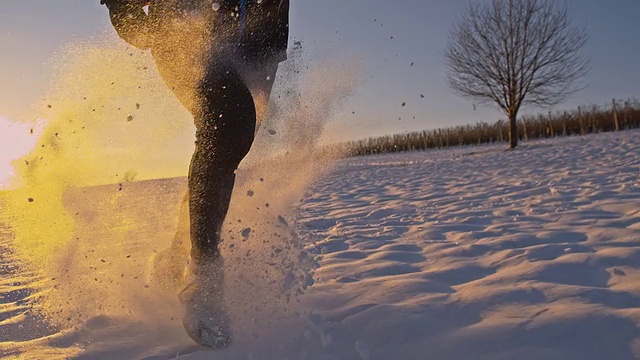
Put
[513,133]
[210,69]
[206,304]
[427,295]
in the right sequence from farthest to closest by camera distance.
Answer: [513,133]
[427,295]
[210,69]
[206,304]

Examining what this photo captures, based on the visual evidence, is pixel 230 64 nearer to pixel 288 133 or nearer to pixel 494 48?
pixel 288 133

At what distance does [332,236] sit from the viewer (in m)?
3.55

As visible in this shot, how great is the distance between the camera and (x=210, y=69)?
1.70 metres

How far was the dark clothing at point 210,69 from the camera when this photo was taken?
165 cm

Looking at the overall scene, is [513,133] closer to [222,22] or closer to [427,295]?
[427,295]

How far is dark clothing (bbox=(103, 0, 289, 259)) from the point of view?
1648 millimetres

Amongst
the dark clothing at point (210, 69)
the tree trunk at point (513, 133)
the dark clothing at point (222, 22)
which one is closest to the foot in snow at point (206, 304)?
the dark clothing at point (210, 69)

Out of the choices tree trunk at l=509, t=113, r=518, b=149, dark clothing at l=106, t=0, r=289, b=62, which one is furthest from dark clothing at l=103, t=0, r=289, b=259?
tree trunk at l=509, t=113, r=518, b=149

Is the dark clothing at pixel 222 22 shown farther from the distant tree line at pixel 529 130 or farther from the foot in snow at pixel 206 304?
the distant tree line at pixel 529 130

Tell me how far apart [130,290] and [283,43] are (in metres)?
1.17

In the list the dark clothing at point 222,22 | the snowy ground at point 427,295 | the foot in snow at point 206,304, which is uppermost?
the dark clothing at point 222,22

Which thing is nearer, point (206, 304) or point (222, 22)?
point (206, 304)

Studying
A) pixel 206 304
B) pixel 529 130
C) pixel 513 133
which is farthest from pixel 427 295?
pixel 529 130

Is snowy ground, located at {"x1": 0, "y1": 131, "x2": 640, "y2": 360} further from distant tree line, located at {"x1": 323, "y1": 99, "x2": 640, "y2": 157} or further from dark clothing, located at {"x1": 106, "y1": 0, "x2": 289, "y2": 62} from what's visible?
distant tree line, located at {"x1": 323, "y1": 99, "x2": 640, "y2": 157}
